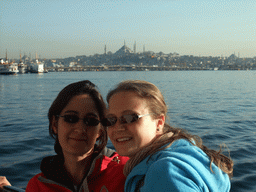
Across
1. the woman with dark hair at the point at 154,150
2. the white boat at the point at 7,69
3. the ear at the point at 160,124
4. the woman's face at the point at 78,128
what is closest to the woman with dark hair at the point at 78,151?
the woman's face at the point at 78,128

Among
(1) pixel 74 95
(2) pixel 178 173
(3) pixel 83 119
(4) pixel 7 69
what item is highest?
(1) pixel 74 95

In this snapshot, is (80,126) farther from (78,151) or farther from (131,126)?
(131,126)

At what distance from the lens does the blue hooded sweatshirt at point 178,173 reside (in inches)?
45.6

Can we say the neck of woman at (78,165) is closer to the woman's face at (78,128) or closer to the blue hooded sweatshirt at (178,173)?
the woman's face at (78,128)

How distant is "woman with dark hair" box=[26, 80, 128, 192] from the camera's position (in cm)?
181

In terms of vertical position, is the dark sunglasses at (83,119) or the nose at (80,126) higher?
the dark sunglasses at (83,119)

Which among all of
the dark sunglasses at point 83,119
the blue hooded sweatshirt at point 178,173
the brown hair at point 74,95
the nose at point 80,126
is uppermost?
the brown hair at point 74,95

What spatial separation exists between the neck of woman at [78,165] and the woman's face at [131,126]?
0.48 metres

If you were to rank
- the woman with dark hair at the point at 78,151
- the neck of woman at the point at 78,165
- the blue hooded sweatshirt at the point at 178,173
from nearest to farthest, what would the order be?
the blue hooded sweatshirt at the point at 178,173 → the woman with dark hair at the point at 78,151 → the neck of woman at the point at 78,165

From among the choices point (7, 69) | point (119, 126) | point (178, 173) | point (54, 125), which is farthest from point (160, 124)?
point (7, 69)

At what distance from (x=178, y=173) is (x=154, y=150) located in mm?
233

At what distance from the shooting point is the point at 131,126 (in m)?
1.49

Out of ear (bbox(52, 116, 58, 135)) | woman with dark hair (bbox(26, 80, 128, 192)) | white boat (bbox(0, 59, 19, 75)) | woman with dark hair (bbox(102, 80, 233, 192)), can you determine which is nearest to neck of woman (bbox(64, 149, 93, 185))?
woman with dark hair (bbox(26, 80, 128, 192))

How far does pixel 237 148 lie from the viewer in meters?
7.55
